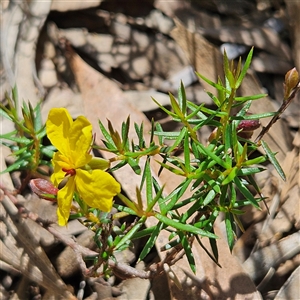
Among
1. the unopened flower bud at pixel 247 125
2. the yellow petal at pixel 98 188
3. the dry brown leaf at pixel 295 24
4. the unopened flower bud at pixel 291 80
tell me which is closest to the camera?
the yellow petal at pixel 98 188

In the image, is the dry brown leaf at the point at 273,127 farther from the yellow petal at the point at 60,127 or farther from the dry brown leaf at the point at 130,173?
the yellow petal at the point at 60,127

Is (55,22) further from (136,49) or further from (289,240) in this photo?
(289,240)

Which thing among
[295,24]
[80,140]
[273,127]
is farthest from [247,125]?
[295,24]

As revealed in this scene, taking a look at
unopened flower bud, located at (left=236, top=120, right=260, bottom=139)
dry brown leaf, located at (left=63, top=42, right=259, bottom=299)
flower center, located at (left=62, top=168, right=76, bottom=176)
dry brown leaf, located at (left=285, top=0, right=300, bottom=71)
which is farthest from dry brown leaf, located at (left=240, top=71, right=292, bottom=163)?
flower center, located at (left=62, top=168, right=76, bottom=176)

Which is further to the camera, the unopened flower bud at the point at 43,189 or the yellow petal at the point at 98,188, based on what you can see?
the unopened flower bud at the point at 43,189

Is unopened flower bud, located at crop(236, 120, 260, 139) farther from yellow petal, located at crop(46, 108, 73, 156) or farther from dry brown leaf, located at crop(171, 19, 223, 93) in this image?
dry brown leaf, located at crop(171, 19, 223, 93)

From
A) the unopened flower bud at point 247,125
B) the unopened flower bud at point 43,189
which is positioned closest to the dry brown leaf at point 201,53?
the unopened flower bud at point 247,125

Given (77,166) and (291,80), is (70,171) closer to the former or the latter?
(77,166)
